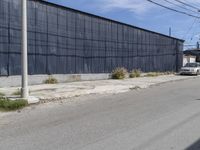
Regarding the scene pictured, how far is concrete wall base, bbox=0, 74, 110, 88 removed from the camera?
1974 cm

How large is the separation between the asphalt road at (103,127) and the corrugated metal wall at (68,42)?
23.3ft

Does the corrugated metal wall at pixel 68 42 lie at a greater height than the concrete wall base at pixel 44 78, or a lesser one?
greater

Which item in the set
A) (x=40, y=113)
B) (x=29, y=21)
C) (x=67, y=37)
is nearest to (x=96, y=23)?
(x=67, y=37)

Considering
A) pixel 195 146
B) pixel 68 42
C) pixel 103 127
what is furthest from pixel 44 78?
pixel 195 146

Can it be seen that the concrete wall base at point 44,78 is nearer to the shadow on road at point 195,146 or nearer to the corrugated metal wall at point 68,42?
the corrugated metal wall at point 68,42

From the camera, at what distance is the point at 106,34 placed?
3020cm

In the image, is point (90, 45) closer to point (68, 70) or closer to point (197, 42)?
point (68, 70)

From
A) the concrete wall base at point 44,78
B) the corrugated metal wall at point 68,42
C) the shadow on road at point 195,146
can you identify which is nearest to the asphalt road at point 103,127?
the shadow on road at point 195,146

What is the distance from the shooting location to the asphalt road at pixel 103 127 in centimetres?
776

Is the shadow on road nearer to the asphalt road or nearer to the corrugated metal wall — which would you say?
the asphalt road

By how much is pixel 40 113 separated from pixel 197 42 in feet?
224

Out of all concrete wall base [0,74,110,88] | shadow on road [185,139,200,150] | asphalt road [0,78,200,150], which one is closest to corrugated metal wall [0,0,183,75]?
concrete wall base [0,74,110,88]

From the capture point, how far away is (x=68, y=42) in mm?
25047

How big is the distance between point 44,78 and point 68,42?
351 cm
